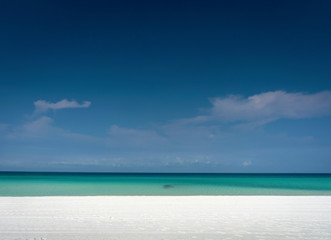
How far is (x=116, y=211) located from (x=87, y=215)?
4.17ft

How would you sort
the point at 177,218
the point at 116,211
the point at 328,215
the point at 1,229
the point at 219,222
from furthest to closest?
the point at 116,211 < the point at 328,215 < the point at 177,218 < the point at 219,222 < the point at 1,229

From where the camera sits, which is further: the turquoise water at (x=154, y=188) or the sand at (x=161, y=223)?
the turquoise water at (x=154, y=188)

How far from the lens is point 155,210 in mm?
11461

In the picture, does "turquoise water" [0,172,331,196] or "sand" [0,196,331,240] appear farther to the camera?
"turquoise water" [0,172,331,196]

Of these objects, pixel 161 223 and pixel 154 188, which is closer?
pixel 161 223

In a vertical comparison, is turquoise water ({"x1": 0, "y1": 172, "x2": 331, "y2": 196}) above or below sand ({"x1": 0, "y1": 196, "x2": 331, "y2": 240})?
below

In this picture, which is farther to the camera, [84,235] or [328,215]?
[328,215]

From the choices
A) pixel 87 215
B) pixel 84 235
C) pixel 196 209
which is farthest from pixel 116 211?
pixel 84 235

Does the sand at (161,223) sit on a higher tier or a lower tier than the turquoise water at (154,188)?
higher

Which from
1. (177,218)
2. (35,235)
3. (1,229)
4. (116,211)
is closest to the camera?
(35,235)

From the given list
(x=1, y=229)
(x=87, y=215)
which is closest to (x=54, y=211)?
(x=87, y=215)

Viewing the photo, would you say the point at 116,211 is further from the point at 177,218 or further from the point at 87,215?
the point at 177,218

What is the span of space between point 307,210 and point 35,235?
946 cm

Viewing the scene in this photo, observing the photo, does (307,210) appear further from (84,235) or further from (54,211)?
(54,211)
